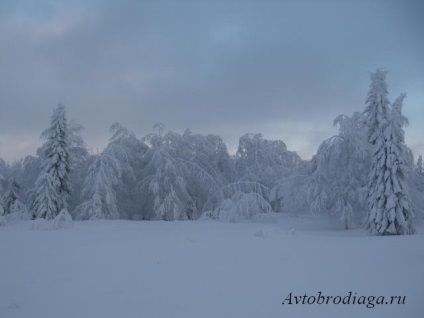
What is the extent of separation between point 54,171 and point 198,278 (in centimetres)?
2593

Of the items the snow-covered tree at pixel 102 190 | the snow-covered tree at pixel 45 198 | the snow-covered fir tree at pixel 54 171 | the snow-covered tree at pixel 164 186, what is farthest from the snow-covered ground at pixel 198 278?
the snow-covered tree at pixel 164 186

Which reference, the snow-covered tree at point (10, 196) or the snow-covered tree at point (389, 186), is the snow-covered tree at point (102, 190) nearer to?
the snow-covered tree at point (10, 196)

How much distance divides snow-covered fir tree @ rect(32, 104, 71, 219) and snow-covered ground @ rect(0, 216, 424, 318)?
18202 millimetres

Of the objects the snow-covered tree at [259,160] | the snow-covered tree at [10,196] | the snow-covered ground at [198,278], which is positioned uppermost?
the snow-covered tree at [259,160]

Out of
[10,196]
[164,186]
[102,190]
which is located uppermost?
[164,186]

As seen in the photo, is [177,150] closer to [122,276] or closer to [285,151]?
[285,151]

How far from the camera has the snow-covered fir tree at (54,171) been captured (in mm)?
28406

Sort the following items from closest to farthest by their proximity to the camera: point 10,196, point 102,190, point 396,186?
point 396,186
point 102,190
point 10,196

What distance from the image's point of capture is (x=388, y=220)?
1870 cm

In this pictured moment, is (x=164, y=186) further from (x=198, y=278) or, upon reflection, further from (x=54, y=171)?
(x=198, y=278)

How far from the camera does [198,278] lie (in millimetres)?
7301

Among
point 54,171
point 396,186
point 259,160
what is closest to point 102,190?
point 54,171

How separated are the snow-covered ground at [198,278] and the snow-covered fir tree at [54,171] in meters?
18.2

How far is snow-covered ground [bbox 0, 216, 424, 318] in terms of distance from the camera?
5.64 meters
